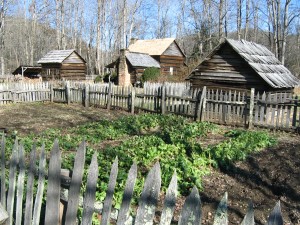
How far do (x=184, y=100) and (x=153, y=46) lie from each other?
29099 mm

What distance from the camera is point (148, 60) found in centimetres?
3672

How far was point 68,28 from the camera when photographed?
57.3 m

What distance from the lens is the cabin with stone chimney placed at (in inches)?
1305

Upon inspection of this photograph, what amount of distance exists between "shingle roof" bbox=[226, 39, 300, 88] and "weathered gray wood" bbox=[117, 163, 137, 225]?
1306 cm

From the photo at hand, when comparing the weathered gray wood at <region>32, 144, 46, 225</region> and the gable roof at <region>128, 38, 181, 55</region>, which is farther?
the gable roof at <region>128, 38, 181, 55</region>

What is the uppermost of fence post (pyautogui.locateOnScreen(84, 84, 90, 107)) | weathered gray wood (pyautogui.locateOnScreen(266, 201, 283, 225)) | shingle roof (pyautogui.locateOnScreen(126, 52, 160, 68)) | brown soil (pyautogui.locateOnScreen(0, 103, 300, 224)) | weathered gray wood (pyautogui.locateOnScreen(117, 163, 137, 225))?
shingle roof (pyautogui.locateOnScreen(126, 52, 160, 68))

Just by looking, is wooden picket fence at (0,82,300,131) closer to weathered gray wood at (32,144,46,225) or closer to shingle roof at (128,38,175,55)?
weathered gray wood at (32,144,46,225)

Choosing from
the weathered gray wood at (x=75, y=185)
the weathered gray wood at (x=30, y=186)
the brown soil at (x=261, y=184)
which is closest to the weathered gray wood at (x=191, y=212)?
the weathered gray wood at (x=75, y=185)

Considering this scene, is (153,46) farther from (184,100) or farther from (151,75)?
(184,100)

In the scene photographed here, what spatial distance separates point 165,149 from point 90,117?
7.95 metres

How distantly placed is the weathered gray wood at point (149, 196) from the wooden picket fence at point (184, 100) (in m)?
10.7

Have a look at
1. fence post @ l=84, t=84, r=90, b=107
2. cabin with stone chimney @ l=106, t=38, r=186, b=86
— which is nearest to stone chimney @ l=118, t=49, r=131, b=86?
cabin with stone chimney @ l=106, t=38, r=186, b=86

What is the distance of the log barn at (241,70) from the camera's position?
14.7m

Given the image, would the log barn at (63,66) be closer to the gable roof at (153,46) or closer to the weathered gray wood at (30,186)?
the gable roof at (153,46)
